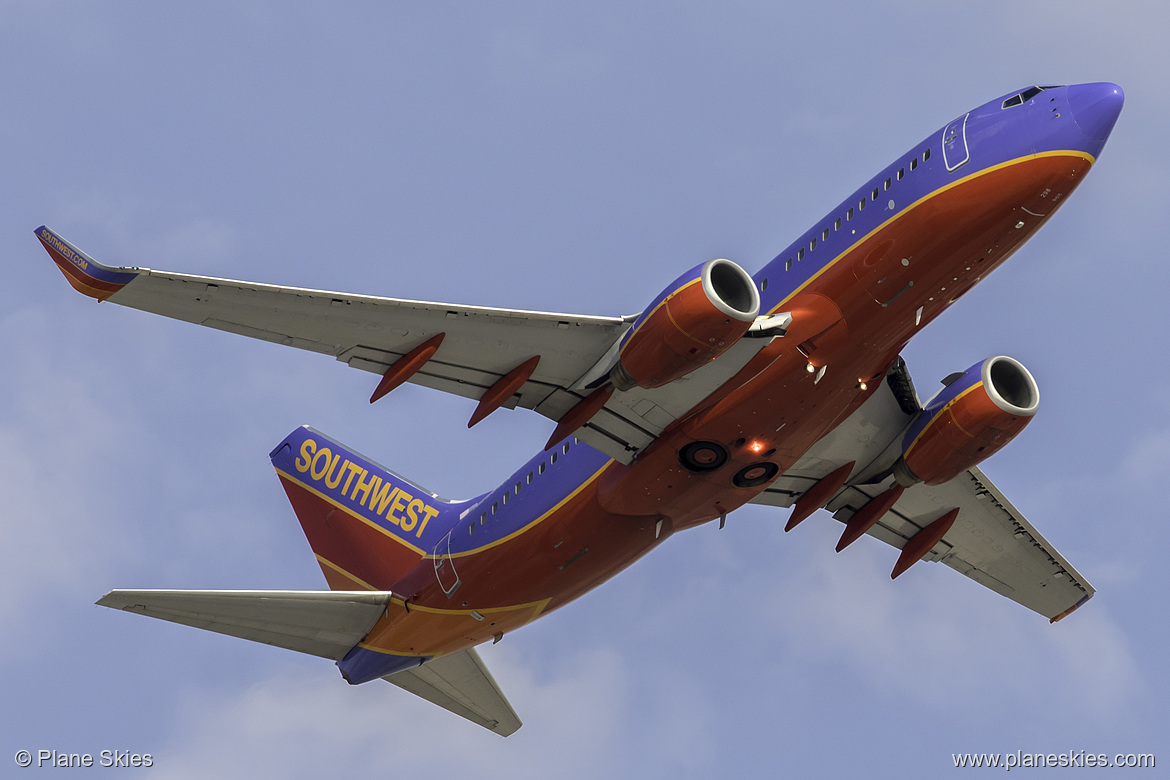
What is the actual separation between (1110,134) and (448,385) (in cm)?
1433

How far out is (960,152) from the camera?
88.8 ft

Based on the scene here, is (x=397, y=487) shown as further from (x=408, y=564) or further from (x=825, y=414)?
(x=825, y=414)

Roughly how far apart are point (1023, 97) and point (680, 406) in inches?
371

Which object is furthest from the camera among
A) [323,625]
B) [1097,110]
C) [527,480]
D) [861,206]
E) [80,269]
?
[323,625]

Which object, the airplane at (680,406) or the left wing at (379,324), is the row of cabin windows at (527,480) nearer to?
the airplane at (680,406)

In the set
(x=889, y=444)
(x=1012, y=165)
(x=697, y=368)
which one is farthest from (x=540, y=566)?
(x=1012, y=165)

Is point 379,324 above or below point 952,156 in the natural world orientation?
below

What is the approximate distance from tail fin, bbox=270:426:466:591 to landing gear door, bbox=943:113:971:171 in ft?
49.7

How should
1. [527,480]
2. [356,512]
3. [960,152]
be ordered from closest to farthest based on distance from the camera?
[960,152] → [527,480] → [356,512]

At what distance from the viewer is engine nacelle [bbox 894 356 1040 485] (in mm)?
30688

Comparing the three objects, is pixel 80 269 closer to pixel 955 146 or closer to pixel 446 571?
pixel 446 571

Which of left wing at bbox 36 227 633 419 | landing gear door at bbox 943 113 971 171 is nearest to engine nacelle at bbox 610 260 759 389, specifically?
left wing at bbox 36 227 633 419

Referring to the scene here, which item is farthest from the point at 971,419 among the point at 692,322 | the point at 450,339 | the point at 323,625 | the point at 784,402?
the point at 323,625

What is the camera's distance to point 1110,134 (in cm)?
2616
